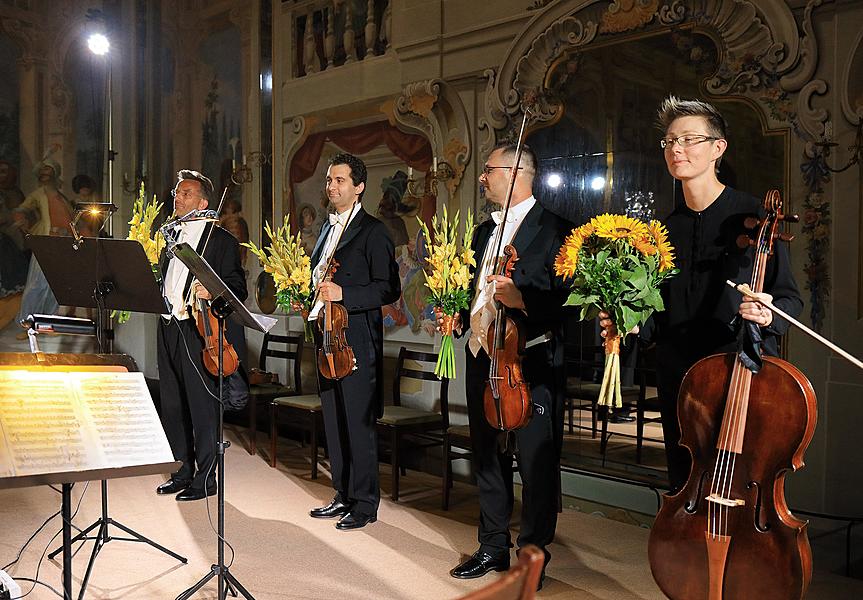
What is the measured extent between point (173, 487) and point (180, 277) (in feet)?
4.35

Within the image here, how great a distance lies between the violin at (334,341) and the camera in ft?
14.8

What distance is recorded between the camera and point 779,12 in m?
4.42

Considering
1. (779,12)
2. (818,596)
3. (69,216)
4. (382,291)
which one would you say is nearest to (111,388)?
(382,291)

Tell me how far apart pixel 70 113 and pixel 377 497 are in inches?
238

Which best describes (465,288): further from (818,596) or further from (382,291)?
(818,596)

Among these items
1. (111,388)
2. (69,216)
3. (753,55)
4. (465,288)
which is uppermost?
(753,55)

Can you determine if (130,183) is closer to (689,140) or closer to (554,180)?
(554,180)

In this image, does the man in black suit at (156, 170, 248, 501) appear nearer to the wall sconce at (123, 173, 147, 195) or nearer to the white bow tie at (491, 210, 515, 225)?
the white bow tie at (491, 210, 515, 225)

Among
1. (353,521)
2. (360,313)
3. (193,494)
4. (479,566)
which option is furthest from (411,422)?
(479,566)

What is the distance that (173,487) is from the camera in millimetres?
5469

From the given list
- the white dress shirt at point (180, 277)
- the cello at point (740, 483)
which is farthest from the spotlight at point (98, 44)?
the cello at point (740, 483)

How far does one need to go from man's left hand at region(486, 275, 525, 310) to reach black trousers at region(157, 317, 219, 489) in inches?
90.6

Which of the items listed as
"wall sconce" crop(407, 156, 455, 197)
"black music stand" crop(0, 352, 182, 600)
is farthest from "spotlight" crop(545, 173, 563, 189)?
"black music stand" crop(0, 352, 182, 600)

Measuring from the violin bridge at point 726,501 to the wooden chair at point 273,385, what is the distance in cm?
457
